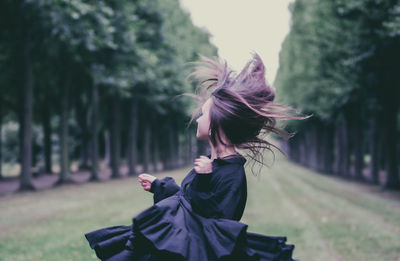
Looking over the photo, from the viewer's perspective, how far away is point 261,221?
1010cm

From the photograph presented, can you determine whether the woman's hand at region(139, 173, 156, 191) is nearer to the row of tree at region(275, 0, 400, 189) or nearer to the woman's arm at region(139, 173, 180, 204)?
the woman's arm at region(139, 173, 180, 204)

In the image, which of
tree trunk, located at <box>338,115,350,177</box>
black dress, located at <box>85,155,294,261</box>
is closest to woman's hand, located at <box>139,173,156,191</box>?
black dress, located at <box>85,155,294,261</box>

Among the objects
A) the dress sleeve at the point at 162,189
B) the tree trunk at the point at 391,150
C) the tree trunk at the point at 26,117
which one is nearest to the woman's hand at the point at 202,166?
the dress sleeve at the point at 162,189

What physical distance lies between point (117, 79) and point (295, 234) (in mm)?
12447

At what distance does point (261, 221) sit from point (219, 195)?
7979mm

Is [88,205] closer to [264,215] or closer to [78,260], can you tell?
[264,215]

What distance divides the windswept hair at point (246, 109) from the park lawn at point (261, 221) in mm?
2128

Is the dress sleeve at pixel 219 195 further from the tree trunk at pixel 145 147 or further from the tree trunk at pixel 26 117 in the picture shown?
the tree trunk at pixel 145 147

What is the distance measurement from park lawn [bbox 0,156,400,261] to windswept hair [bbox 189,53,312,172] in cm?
213

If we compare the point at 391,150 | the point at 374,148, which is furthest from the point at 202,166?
the point at 374,148

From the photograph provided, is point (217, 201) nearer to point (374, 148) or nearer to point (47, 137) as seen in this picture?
point (374, 148)

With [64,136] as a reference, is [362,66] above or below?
above

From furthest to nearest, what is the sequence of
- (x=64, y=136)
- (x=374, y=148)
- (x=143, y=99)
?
(x=143, y=99) < (x=374, y=148) < (x=64, y=136)

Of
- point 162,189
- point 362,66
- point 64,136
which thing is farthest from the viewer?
point 64,136
